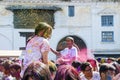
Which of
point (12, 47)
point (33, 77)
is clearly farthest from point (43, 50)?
point (12, 47)

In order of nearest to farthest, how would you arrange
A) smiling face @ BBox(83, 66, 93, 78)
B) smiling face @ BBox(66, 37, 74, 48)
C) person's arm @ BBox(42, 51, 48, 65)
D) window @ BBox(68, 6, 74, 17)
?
1. person's arm @ BBox(42, 51, 48, 65)
2. smiling face @ BBox(83, 66, 93, 78)
3. smiling face @ BBox(66, 37, 74, 48)
4. window @ BBox(68, 6, 74, 17)

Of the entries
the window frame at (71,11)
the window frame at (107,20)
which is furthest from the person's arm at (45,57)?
the window frame at (107,20)

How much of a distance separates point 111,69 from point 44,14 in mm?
36168

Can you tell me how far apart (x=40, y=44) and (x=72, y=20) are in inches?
1386

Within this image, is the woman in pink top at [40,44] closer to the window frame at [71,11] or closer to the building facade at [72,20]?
the building facade at [72,20]

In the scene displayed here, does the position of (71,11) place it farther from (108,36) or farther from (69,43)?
(69,43)

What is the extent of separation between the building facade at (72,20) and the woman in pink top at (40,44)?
112 ft

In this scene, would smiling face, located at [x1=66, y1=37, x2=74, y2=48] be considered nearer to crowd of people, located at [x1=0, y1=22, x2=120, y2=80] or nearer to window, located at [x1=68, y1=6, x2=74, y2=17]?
crowd of people, located at [x1=0, y1=22, x2=120, y2=80]

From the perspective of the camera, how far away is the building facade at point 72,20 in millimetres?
41906

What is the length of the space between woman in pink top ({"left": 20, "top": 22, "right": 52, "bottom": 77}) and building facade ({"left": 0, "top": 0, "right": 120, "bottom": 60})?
112 feet

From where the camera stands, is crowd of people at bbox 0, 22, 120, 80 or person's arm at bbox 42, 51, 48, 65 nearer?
crowd of people at bbox 0, 22, 120, 80

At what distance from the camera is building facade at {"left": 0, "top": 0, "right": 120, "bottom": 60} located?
41906mm

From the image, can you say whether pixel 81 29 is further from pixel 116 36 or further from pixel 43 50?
pixel 43 50

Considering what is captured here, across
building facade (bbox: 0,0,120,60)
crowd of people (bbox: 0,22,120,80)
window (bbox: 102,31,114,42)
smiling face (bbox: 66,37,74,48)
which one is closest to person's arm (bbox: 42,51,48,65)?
crowd of people (bbox: 0,22,120,80)
